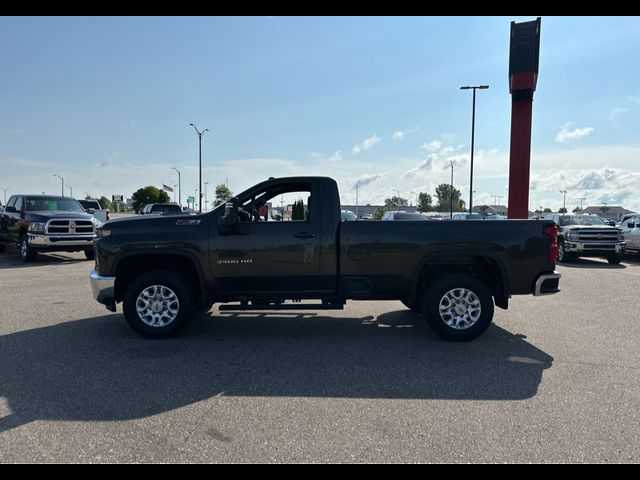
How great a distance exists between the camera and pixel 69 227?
46.4 ft

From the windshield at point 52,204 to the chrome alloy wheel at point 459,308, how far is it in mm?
13783

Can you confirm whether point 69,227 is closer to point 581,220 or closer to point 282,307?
point 282,307

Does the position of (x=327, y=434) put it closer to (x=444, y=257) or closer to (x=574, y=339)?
(x=444, y=257)

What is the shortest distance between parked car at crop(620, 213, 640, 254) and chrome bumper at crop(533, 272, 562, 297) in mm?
14127

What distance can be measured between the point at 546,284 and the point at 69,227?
13.6 meters

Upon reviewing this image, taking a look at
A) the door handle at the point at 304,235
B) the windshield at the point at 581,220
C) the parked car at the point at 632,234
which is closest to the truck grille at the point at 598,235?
the windshield at the point at 581,220

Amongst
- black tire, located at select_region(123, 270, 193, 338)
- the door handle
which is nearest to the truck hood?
black tire, located at select_region(123, 270, 193, 338)

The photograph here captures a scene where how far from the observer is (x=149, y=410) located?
3.76 metres

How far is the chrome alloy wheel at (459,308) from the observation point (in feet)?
19.0

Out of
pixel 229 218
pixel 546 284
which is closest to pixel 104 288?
pixel 229 218

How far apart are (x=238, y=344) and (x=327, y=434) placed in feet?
8.37

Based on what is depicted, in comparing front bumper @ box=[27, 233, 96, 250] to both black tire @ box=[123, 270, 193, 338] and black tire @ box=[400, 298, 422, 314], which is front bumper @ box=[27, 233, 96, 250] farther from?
black tire @ box=[400, 298, 422, 314]

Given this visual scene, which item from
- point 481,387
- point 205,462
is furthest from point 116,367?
point 481,387

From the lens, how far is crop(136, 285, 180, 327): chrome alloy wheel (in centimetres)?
580
